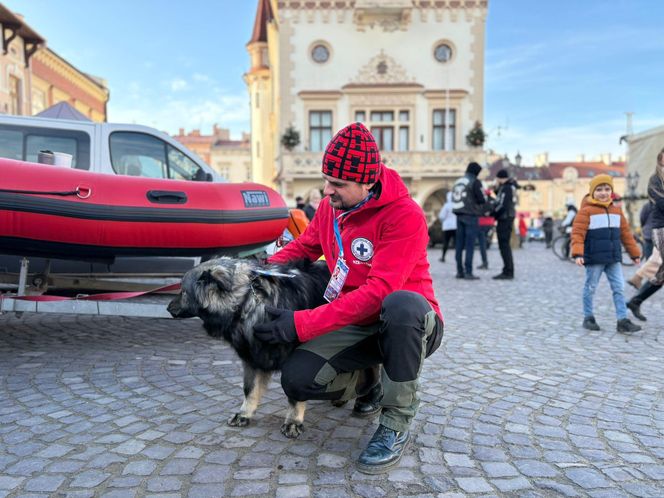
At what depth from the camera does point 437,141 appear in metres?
28.6

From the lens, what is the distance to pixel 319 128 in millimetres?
28438

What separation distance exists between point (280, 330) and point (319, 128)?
26855 millimetres

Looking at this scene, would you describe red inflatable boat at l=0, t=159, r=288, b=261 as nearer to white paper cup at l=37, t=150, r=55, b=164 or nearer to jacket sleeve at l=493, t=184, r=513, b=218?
white paper cup at l=37, t=150, r=55, b=164

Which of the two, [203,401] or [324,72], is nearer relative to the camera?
[203,401]

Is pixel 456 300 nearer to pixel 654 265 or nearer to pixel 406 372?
pixel 654 265

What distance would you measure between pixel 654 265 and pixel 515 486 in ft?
18.8

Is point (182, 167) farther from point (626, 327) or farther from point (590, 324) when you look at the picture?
point (626, 327)

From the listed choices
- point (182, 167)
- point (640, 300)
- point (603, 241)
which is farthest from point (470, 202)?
point (182, 167)

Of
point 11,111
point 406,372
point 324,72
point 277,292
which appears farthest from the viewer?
point 324,72

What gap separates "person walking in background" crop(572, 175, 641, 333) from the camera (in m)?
5.55

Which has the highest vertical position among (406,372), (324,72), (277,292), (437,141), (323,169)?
(324,72)

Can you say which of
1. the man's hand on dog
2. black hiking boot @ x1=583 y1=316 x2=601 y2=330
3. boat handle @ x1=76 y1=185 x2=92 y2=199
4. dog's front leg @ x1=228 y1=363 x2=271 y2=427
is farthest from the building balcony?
the man's hand on dog

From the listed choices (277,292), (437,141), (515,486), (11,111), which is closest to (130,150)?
(277,292)

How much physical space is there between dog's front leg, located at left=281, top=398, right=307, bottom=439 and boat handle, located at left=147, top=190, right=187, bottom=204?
7.20ft
